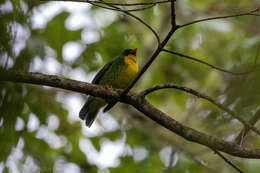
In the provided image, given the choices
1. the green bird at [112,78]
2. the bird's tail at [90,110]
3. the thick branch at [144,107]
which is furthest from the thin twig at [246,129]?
the bird's tail at [90,110]

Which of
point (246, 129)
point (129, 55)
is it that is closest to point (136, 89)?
point (129, 55)

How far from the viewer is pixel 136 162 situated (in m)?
5.04

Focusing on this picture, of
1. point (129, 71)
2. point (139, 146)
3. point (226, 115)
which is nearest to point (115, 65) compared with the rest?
point (129, 71)

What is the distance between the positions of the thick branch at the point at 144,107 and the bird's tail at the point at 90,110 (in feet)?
6.89

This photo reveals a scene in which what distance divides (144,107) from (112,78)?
6.49 ft

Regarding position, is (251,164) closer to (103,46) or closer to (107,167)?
(107,167)

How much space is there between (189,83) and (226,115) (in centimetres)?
504

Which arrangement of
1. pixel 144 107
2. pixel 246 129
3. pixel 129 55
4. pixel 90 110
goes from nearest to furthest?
pixel 246 129 → pixel 144 107 → pixel 90 110 → pixel 129 55

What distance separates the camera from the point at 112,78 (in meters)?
4.95

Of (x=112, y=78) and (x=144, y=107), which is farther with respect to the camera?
(x=112, y=78)

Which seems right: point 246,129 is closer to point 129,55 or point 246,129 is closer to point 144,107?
point 144,107

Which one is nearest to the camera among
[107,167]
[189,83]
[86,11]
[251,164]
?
[251,164]

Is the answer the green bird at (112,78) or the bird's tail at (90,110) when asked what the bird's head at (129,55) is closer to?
the green bird at (112,78)

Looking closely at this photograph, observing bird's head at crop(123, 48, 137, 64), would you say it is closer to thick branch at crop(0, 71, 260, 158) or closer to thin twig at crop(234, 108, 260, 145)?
thick branch at crop(0, 71, 260, 158)
